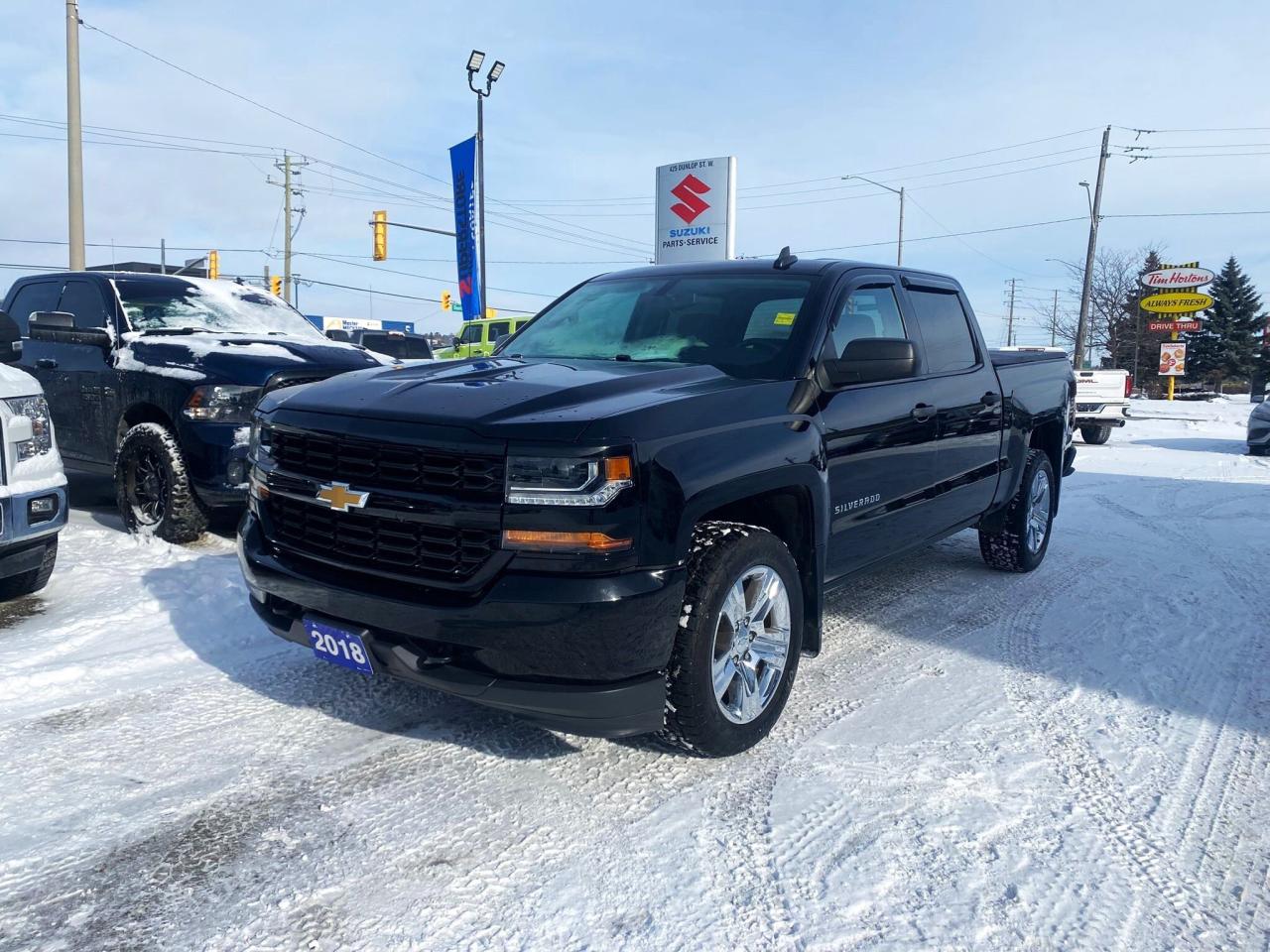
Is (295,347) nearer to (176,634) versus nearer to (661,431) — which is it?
(176,634)

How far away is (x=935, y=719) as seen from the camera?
3.65m

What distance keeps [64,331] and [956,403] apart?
576 cm

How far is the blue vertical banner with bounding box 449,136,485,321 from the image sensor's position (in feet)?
69.6

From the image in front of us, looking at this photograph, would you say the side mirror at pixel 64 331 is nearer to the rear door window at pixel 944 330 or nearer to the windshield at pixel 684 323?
the windshield at pixel 684 323

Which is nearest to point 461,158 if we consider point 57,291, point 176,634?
point 57,291

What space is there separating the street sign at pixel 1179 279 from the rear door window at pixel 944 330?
4079cm

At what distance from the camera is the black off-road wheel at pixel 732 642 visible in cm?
295

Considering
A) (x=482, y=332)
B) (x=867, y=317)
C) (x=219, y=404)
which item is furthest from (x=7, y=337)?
(x=482, y=332)

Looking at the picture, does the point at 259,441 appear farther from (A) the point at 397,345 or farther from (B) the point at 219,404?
(A) the point at 397,345

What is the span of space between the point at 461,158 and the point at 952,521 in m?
18.8

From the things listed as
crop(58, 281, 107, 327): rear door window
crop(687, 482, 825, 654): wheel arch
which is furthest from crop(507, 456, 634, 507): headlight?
crop(58, 281, 107, 327): rear door window

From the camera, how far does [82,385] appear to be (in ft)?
22.1

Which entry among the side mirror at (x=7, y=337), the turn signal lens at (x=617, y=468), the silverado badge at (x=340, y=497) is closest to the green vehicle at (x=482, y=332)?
the side mirror at (x=7, y=337)

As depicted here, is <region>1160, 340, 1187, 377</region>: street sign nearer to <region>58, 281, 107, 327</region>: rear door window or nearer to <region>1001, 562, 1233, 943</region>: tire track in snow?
<region>1001, 562, 1233, 943</region>: tire track in snow
